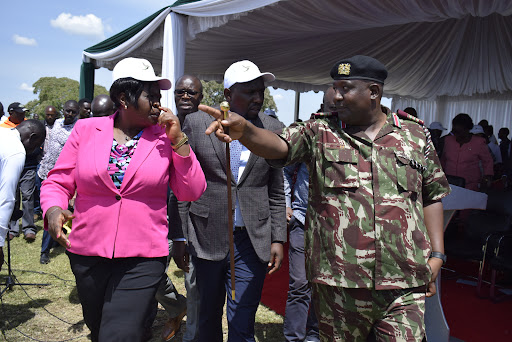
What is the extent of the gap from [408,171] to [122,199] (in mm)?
1390

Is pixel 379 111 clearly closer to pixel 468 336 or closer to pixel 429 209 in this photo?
pixel 429 209

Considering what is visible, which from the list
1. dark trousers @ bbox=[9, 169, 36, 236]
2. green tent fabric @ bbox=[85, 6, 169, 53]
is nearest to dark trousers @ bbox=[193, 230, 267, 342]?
green tent fabric @ bbox=[85, 6, 169, 53]

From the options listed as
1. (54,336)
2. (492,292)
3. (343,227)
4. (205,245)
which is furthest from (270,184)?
(492,292)

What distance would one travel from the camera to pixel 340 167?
2115 millimetres

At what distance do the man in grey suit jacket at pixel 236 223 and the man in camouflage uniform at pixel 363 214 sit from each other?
1.78 feet

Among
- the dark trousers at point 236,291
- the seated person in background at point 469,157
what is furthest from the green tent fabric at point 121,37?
the dark trousers at point 236,291

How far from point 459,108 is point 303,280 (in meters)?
16.5

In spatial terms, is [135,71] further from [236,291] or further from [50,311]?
[50,311]

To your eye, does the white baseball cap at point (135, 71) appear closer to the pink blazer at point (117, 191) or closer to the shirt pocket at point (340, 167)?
the pink blazer at point (117, 191)

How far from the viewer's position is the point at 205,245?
2.69 metres

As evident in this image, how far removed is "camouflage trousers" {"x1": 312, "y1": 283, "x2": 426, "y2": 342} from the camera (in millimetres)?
2047

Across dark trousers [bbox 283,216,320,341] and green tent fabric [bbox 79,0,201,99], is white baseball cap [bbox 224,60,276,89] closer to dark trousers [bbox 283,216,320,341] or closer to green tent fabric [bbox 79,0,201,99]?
dark trousers [bbox 283,216,320,341]

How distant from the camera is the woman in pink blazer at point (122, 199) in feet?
7.04

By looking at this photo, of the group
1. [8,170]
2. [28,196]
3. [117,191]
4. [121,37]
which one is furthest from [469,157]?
[28,196]
